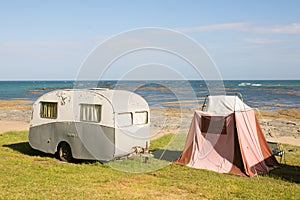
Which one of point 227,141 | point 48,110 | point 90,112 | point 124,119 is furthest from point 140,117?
point 48,110

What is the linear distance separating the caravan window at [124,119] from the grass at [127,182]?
1.27 m

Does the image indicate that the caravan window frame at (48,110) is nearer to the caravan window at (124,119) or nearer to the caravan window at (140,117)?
the caravan window at (124,119)

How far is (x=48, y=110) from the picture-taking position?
39.4 feet

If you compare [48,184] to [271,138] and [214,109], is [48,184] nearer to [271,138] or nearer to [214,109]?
[214,109]

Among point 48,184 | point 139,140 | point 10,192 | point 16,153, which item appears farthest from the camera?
point 16,153

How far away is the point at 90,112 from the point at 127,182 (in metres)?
2.91

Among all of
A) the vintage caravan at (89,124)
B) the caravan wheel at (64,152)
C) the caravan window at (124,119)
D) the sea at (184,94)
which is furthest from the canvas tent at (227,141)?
the caravan wheel at (64,152)

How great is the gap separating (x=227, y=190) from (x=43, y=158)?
6.18 meters

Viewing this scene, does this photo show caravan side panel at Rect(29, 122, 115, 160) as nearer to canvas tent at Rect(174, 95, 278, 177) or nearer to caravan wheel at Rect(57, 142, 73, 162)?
caravan wheel at Rect(57, 142, 73, 162)

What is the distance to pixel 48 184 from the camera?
27.5 ft

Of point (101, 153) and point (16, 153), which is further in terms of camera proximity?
point (16, 153)

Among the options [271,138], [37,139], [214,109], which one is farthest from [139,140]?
[271,138]

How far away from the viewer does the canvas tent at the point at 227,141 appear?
35.6ft

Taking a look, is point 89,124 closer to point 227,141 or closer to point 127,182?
point 127,182
